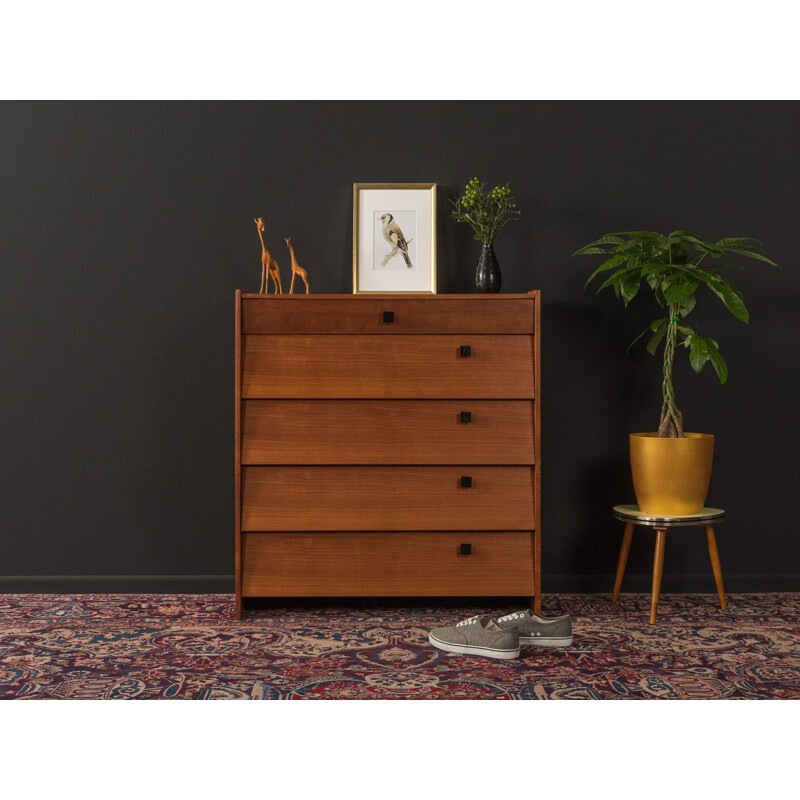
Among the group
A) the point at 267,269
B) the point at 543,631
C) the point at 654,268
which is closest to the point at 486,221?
the point at 654,268

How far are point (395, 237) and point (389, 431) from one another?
3.00ft

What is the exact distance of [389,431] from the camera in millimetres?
3391

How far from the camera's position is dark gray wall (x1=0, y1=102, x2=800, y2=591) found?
3.79 metres

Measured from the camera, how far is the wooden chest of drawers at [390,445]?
3371 millimetres


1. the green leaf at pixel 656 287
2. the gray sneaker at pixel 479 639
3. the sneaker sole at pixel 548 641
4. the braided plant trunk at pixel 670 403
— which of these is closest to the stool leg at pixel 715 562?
the braided plant trunk at pixel 670 403

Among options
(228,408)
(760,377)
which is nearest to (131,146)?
(228,408)

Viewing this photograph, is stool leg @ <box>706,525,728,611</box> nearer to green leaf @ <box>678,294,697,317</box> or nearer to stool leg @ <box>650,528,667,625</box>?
stool leg @ <box>650,528,667,625</box>

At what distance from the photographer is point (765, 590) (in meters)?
3.86

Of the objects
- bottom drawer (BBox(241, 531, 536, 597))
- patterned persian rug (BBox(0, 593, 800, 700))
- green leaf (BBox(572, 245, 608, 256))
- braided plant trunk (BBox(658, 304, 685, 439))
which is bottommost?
patterned persian rug (BBox(0, 593, 800, 700))

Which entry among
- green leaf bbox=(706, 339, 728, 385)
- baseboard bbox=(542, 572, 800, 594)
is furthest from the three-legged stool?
green leaf bbox=(706, 339, 728, 385)

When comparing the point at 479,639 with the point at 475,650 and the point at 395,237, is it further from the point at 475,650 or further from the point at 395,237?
the point at 395,237

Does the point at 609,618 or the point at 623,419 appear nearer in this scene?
the point at 609,618

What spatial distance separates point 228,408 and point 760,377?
8.02 feet

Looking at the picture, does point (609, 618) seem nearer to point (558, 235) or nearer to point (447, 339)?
point (447, 339)
